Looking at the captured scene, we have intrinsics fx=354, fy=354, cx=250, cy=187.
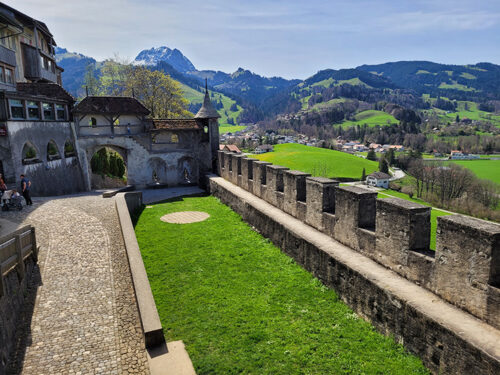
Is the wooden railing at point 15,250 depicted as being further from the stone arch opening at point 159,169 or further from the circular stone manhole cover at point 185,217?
the stone arch opening at point 159,169

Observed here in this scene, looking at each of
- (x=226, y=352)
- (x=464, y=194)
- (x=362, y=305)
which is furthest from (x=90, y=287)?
(x=464, y=194)

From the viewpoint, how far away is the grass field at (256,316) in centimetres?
591

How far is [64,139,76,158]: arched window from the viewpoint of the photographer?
76.3ft

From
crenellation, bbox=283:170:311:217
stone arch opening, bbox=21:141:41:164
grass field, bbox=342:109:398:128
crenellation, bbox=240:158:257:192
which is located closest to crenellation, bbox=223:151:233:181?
crenellation, bbox=240:158:257:192

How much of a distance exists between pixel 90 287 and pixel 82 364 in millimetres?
2739

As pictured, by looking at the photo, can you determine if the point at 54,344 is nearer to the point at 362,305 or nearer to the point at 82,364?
the point at 82,364

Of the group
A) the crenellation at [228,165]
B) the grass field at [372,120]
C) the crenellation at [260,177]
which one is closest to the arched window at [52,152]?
the crenellation at [228,165]

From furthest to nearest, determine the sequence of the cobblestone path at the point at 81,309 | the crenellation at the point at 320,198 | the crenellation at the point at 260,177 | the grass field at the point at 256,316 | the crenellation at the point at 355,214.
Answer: the crenellation at the point at 260,177, the crenellation at the point at 320,198, the crenellation at the point at 355,214, the cobblestone path at the point at 81,309, the grass field at the point at 256,316

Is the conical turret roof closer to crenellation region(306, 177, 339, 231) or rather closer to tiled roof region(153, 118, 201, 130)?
tiled roof region(153, 118, 201, 130)

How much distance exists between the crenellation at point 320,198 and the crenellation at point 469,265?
12.6ft

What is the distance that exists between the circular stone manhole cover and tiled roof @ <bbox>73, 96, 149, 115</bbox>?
412 inches

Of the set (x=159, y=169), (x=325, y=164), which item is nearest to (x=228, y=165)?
(x=159, y=169)

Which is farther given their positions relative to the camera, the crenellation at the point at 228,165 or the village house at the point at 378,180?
the village house at the point at 378,180

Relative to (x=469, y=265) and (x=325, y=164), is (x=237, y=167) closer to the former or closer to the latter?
(x=469, y=265)
